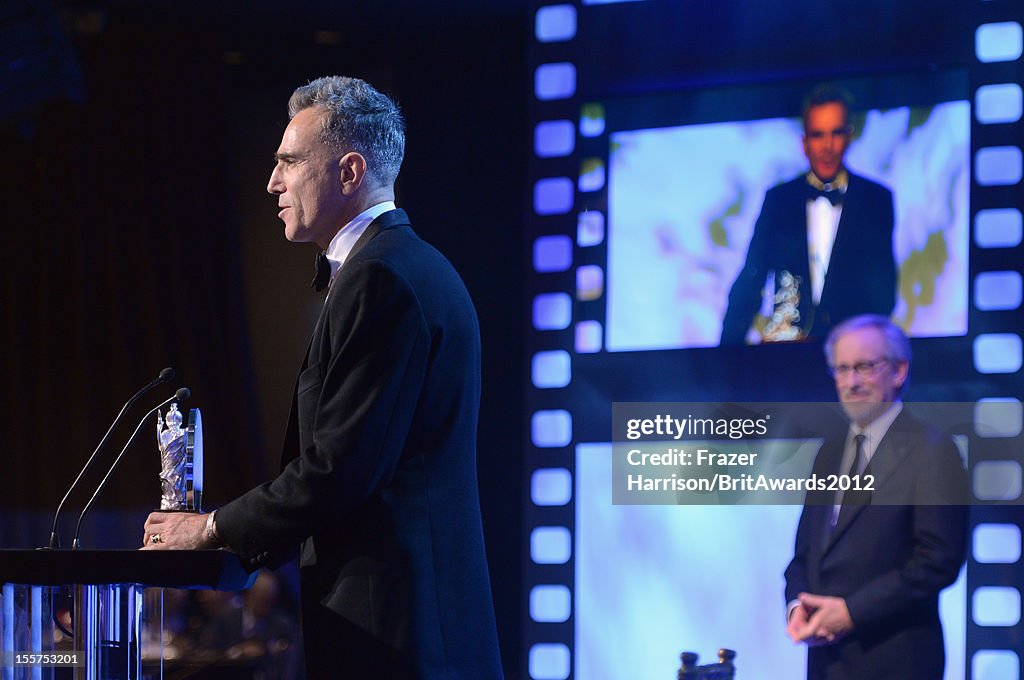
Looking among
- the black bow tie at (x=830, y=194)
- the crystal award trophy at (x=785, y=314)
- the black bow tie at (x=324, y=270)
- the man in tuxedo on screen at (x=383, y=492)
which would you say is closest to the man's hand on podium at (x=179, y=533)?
the man in tuxedo on screen at (x=383, y=492)

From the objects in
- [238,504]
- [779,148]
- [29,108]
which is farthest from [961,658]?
[29,108]

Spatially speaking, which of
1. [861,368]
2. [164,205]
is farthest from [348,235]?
[164,205]

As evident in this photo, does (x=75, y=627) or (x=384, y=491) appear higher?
(x=384, y=491)

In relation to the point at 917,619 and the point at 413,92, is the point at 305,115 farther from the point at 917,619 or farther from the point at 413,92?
the point at 917,619

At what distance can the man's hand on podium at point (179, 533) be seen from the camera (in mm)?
1885

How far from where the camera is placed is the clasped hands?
3.44 meters

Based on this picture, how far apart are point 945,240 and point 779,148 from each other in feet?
1.80

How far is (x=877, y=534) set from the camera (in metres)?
3.43

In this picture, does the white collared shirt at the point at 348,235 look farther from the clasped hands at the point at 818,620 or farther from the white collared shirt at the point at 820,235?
the clasped hands at the point at 818,620

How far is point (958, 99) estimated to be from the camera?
136 inches

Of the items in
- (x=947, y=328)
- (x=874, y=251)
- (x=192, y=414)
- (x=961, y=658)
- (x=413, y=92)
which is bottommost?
(x=961, y=658)

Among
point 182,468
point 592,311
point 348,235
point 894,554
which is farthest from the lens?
point 592,311

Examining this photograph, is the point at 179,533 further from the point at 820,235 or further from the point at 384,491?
the point at 820,235

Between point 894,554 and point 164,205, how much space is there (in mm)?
2703
